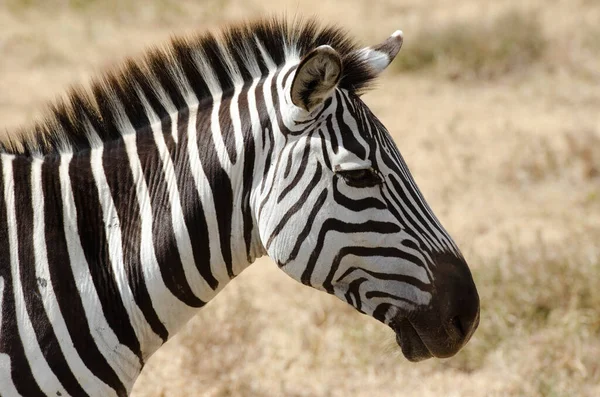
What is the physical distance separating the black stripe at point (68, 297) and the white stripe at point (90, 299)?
1 centimetres

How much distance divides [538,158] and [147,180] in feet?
20.4

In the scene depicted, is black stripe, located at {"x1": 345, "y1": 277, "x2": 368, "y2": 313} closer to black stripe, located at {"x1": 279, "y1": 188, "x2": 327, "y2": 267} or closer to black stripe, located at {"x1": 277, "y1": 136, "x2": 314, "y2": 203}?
black stripe, located at {"x1": 279, "y1": 188, "x2": 327, "y2": 267}

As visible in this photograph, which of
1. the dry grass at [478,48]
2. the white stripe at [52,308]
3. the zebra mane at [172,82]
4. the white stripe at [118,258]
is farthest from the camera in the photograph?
the dry grass at [478,48]

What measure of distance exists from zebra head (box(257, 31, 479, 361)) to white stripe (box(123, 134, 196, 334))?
1.38ft

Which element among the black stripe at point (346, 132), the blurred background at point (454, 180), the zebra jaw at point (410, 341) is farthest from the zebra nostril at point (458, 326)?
the black stripe at point (346, 132)

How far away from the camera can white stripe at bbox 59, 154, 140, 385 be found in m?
3.13

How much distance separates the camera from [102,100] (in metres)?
3.36

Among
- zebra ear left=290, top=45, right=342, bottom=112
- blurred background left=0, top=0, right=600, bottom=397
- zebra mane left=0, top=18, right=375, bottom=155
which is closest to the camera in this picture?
zebra ear left=290, top=45, right=342, bottom=112

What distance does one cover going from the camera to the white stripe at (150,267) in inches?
125

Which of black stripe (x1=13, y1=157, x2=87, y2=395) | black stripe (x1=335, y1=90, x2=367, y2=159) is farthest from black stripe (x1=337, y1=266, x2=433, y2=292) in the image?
black stripe (x1=13, y1=157, x2=87, y2=395)

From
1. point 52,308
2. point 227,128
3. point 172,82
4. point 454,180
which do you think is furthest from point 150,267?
point 454,180

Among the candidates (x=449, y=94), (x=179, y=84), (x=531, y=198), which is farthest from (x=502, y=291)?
(x=449, y=94)

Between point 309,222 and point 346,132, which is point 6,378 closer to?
point 309,222

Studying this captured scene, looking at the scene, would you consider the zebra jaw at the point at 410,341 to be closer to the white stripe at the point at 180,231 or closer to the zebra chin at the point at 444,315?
the zebra chin at the point at 444,315
